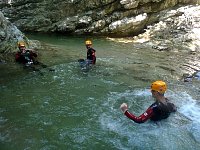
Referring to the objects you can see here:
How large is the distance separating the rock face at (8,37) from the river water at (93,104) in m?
1.58

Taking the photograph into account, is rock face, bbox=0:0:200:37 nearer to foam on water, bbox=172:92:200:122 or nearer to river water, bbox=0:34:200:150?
river water, bbox=0:34:200:150

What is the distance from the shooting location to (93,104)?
10.0 metres

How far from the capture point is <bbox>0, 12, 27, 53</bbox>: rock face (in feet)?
50.7

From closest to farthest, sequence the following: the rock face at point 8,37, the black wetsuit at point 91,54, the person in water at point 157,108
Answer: the person in water at point 157,108
the black wetsuit at point 91,54
the rock face at point 8,37

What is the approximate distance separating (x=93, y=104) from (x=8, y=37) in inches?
295

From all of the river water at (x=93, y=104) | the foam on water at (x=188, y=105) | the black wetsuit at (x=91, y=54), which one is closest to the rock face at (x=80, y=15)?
the river water at (x=93, y=104)

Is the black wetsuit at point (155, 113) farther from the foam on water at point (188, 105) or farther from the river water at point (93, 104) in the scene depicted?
the foam on water at point (188, 105)

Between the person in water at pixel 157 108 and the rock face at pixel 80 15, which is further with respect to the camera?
the rock face at pixel 80 15

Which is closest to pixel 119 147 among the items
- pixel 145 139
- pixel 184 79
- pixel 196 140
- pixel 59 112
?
pixel 145 139

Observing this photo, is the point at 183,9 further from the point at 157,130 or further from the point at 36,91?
the point at 157,130

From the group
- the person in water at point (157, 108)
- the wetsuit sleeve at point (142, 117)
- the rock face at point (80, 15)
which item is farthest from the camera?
the rock face at point (80, 15)

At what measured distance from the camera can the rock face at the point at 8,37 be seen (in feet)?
50.7

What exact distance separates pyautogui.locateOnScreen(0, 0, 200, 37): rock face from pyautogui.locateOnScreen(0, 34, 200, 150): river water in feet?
19.1

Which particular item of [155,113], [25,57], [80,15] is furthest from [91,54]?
[80,15]
